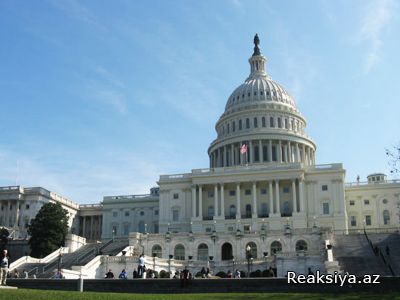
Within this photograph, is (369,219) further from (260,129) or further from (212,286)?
(212,286)

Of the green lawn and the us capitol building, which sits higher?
the us capitol building

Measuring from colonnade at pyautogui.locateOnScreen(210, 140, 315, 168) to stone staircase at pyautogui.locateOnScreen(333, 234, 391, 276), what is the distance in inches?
1686

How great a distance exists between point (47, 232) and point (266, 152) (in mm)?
52824

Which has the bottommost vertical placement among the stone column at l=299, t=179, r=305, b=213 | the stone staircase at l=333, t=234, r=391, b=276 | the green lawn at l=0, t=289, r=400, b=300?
the green lawn at l=0, t=289, r=400, b=300

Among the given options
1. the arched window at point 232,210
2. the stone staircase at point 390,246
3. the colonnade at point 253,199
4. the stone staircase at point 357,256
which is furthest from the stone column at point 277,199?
the stone staircase at point 390,246

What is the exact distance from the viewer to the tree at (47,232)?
85.4 meters

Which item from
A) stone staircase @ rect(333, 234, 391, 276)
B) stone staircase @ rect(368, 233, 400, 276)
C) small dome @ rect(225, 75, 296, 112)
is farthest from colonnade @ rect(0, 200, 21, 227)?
stone staircase @ rect(368, 233, 400, 276)

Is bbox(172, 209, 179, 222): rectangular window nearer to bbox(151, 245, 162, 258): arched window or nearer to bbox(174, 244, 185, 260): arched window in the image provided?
bbox(151, 245, 162, 258): arched window

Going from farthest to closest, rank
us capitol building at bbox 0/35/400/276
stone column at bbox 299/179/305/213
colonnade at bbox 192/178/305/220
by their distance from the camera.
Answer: colonnade at bbox 192/178/305/220 → stone column at bbox 299/179/305/213 → us capitol building at bbox 0/35/400/276

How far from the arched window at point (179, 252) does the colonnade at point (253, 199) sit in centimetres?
2133

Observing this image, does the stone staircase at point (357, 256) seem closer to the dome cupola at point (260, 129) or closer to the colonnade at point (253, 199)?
the colonnade at point (253, 199)

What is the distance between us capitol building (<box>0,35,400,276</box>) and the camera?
261 ft

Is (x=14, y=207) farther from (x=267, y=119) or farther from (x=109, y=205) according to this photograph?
(x=267, y=119)

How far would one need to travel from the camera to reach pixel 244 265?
228ft
